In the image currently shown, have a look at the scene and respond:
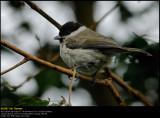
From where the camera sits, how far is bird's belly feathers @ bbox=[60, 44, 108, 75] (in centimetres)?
330

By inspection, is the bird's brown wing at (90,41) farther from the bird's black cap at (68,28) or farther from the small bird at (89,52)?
the bird's black cap at (68,28)

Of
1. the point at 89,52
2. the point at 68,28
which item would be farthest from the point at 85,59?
the point at 68,28

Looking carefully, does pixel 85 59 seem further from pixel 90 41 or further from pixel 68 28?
pixel 68 28

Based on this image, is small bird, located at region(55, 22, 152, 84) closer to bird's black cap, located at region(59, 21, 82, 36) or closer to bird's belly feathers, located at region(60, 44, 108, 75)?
bird's belly feathers, located at region(60, 44, 108, 75)

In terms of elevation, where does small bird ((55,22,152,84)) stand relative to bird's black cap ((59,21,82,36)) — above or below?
below

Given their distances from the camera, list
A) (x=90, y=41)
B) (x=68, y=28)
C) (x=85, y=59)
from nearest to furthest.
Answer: (x=85, y=59)
(x=90, y=41)
(x=68, y=28)

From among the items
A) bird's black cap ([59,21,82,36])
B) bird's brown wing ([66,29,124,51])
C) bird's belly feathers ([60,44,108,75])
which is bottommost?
bird's belly feathers ([60,44,108,75])

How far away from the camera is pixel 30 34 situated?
15.1 feet

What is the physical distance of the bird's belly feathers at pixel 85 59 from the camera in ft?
10.8

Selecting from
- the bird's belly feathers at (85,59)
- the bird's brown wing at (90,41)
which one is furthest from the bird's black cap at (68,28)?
the bird's belly feathers at (85,59)

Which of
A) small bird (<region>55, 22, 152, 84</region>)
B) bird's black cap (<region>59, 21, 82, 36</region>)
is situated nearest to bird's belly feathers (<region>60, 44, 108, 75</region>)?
small bird (<region>55, 22, 152, 84</region>)

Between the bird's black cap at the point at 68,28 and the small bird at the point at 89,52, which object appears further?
the bird's black cap at the point at 68,28

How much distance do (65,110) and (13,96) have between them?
1.61m

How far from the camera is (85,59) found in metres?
3.30
